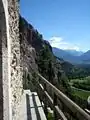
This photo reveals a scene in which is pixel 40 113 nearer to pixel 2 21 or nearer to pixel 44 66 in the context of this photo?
pixel 2 21

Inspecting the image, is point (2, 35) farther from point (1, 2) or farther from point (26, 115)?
point (26, 115)

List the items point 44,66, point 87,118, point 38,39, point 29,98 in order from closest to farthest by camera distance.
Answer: point 87,118 < point 29,98 < point 44,66 < point 38,39

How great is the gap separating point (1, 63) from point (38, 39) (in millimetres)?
69616

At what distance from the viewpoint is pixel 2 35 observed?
376 centimetres

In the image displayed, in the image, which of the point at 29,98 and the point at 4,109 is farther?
the point at 29,98

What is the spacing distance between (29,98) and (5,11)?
4641 millimetres

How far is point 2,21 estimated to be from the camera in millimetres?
3781

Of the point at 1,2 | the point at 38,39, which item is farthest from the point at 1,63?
the point at 38,39

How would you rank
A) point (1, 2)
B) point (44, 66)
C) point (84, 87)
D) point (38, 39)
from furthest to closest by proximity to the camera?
point (84, 87)
point (38, 39)
point (44, 66)
point (1, 2)

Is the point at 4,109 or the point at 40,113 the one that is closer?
the point at 4,109

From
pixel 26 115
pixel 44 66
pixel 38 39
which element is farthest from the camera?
pixel 38 39

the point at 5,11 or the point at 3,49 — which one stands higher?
the point at 5,11

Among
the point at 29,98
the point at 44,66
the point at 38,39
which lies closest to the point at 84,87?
the point at 38,39

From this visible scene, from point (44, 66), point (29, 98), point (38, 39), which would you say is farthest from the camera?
point (38, 39)
